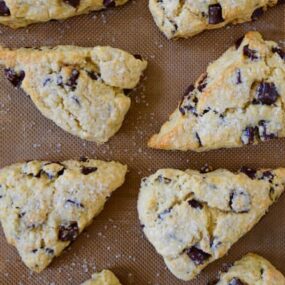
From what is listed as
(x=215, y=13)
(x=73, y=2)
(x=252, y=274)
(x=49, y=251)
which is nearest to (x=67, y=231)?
(x=49, y=251)

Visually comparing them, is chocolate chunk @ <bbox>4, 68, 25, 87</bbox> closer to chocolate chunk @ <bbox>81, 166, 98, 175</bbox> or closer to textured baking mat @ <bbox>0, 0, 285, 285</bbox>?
textured baking mat @ <bbox>0, 0, 285, 285</bbox>

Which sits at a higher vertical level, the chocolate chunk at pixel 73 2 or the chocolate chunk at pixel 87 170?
the chocolate chunk at pixel 73 2

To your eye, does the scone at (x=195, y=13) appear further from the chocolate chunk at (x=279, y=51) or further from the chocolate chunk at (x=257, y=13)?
the chocolate chunk at (x=279, y=51)

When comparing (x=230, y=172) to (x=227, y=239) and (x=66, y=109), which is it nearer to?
(x=227, y=239)

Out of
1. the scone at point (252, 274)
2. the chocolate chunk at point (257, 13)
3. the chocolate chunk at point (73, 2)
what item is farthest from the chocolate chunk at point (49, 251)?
the chocolate chunk at point (257, 13)

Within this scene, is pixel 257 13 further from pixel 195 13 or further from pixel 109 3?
pixel 109 3

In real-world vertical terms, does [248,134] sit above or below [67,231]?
above

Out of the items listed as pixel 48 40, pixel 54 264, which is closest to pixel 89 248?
pixel 54 264
